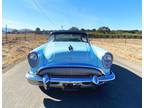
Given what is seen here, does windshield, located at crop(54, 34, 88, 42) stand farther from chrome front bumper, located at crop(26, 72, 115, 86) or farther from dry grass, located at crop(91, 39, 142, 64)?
dry grass, located at crop(91, 39, 142, 64)

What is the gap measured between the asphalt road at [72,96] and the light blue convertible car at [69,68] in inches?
13.3

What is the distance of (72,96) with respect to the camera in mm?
4535

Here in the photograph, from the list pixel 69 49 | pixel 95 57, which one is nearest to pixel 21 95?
pixel 69 49

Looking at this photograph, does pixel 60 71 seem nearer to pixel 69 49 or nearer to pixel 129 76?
pixel 69 49

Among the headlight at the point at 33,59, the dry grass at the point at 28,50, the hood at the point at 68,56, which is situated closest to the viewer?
the hood at the point at 68,56

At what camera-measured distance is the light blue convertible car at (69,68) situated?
4.07 meters

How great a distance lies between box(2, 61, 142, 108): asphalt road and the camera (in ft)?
13.3

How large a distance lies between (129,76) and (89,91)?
6.61 feet

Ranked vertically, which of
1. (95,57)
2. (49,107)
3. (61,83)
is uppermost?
(95,57)

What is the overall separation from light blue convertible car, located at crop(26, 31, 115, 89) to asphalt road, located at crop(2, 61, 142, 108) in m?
0.34

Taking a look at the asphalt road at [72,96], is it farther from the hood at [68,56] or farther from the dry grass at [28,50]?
the dry grass at [28,50]

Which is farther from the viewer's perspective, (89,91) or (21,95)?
(89,91)

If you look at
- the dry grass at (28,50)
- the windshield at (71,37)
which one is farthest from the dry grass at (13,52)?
the windshield at (71,37)

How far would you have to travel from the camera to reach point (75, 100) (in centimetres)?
430
